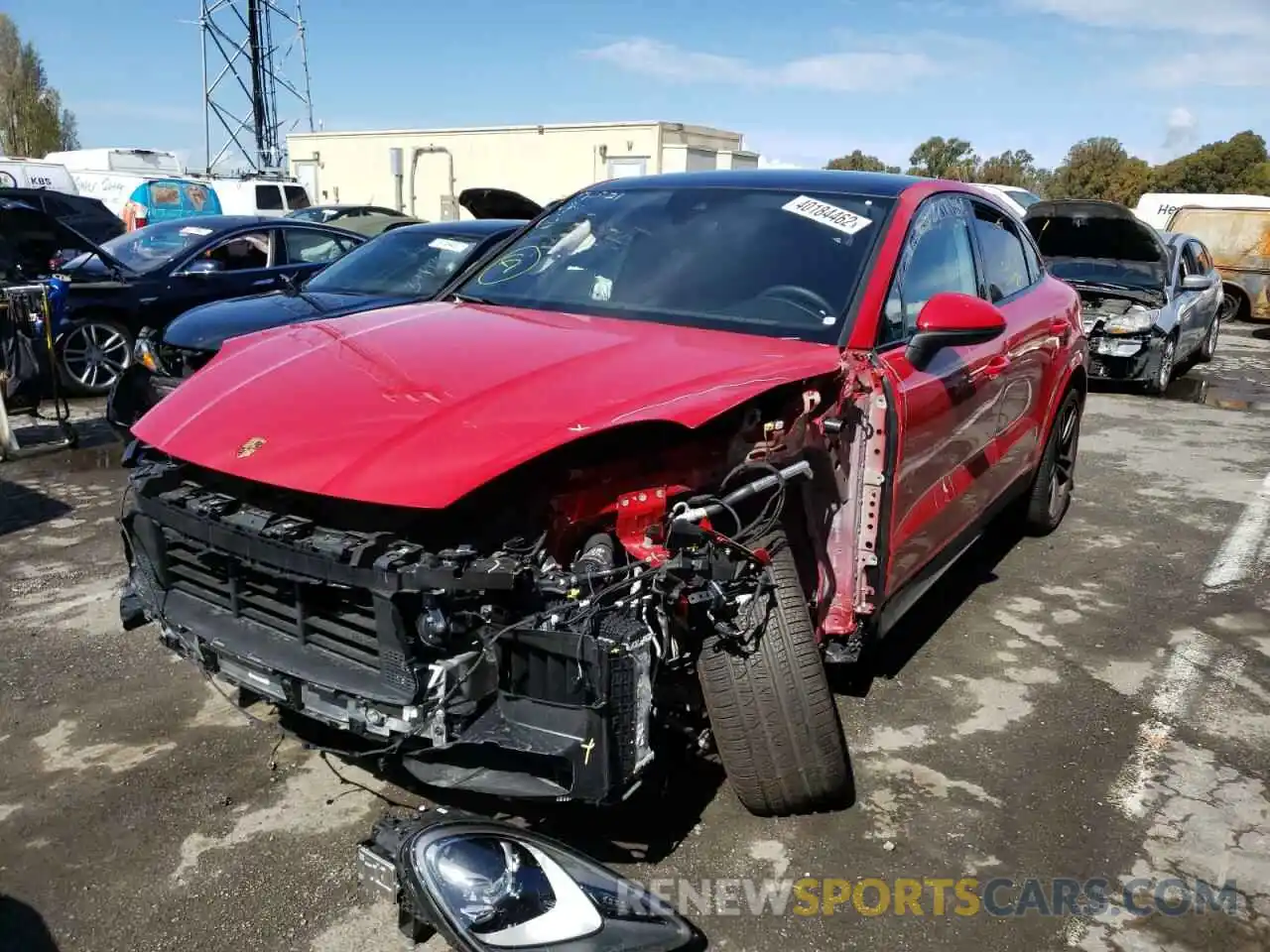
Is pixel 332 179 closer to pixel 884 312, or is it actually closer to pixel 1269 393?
pixel 1269 393

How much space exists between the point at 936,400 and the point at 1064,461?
8.87 feet

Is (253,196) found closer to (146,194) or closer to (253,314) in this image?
(146,194)

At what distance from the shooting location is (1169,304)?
1059cm

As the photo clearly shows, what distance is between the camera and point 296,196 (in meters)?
20.7

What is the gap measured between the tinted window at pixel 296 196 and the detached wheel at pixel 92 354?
12.6 m

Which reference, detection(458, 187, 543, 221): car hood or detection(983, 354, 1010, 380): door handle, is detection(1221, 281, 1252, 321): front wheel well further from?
detection(983, 354, 1010, 380): door handle

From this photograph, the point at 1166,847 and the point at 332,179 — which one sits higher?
the point at 332,179

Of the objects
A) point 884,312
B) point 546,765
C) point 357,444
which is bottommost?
point 546,765

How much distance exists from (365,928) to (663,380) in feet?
5.08

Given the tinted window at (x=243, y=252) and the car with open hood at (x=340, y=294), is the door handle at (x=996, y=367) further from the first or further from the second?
the tinted window at (x=243, y=252)

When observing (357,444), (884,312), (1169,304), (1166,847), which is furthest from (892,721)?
(1169,304)

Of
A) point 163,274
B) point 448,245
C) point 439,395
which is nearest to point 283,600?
point 439,395

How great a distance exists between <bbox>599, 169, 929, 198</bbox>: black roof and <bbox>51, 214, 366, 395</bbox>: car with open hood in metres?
5.11

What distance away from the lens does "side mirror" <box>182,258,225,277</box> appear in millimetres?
8742
